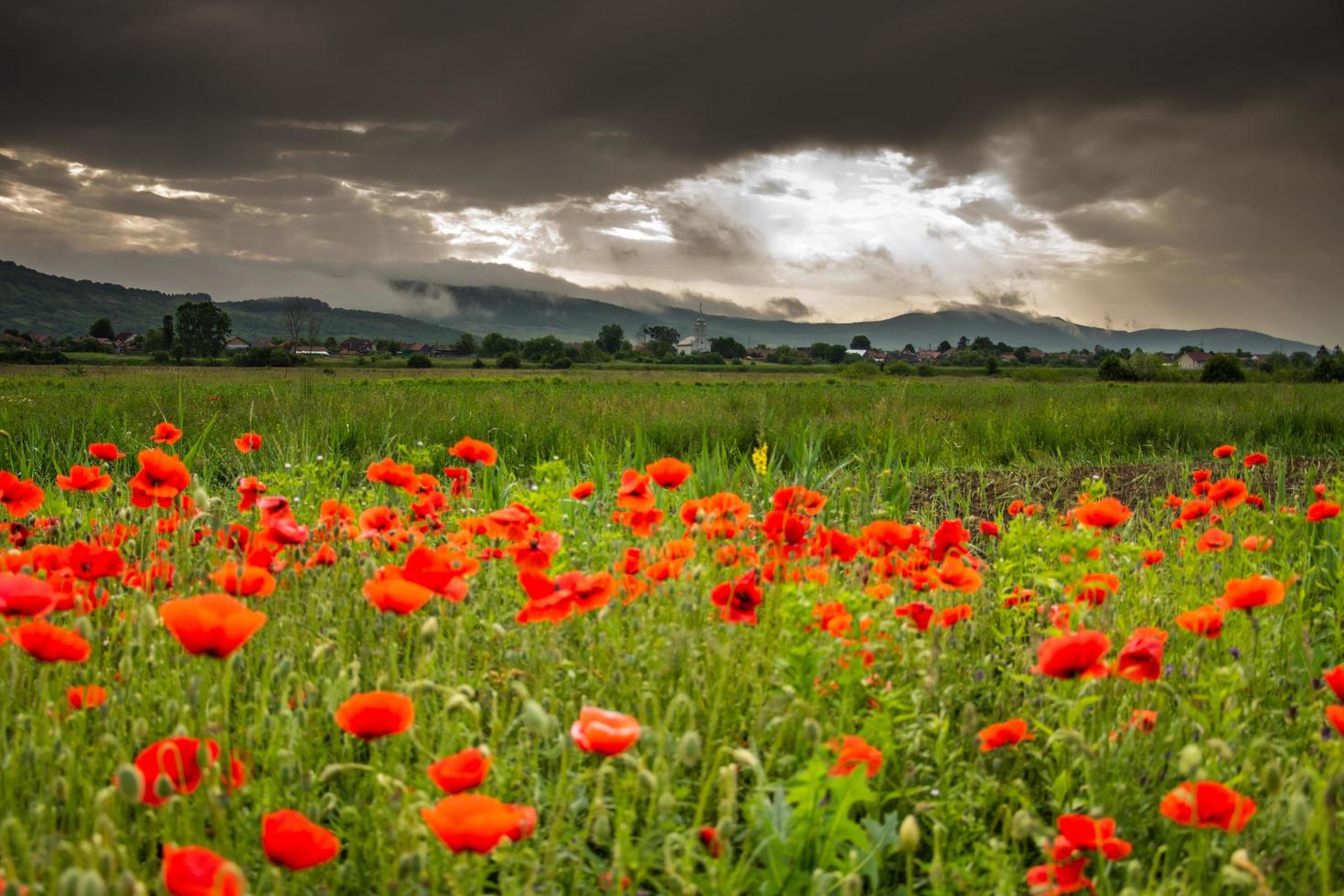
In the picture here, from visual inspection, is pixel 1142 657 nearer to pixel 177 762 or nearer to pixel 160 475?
pixel 177 762

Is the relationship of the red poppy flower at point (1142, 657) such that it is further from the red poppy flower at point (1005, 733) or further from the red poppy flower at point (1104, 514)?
the red poppy flower at point (1104, 514)

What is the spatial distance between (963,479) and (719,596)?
5902 millimetres

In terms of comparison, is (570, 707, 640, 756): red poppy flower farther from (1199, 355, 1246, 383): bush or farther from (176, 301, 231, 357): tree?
(176, 301, 231, 357): tree

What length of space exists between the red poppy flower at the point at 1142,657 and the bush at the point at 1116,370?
55.3m

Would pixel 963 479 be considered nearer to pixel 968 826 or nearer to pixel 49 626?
pixel 968 826

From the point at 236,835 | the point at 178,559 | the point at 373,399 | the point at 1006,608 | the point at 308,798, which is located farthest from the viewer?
the point at 373,399

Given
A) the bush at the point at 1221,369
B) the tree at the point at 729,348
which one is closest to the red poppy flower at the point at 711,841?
the bush at the point at 1221,369

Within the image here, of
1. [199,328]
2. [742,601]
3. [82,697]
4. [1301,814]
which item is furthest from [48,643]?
[199,328]

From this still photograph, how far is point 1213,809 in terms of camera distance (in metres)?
1.20

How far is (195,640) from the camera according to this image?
1.20 metres

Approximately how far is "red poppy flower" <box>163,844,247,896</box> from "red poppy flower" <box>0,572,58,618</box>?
2.26 ft

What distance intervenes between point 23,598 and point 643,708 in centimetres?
112

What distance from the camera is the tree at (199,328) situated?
280 ft

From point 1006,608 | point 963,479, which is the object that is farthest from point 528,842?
point 963,479
